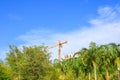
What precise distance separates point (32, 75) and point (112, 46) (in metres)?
13.5

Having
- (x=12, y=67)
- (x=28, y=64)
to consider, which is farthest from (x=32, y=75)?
(x=12, y=67)

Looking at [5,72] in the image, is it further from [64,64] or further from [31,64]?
[64,64]

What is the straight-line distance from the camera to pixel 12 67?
3797 centimetres

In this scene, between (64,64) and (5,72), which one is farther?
(64,64)

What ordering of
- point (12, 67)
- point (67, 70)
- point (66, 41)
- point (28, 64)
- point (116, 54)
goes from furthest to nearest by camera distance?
1. point (66, 41)
2. point (67, 70)
3. point (116, 54)
4. point (12, 67)
5. point (28, 64)

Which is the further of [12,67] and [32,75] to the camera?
[12,67]

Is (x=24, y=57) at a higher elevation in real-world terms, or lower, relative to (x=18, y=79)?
higher

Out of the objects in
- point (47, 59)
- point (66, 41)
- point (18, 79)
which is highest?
point (66, 41)

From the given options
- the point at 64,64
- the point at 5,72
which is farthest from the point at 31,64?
the point at 64,64

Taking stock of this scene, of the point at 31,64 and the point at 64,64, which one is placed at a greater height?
the point at 64,64

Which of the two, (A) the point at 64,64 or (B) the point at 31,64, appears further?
(A) the point at 64,64

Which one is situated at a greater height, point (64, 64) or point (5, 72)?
point (64, 64)

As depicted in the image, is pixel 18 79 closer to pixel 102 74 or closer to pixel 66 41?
pixel 102 74

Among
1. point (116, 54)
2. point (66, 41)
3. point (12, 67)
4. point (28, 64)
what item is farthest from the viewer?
point (66, 41)
